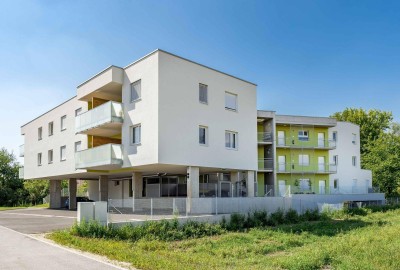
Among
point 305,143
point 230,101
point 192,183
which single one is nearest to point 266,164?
point 305,143

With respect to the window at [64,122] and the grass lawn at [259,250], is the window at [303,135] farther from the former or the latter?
the window at [64,122]

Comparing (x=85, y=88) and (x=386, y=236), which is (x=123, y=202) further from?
(x=386, y=236)

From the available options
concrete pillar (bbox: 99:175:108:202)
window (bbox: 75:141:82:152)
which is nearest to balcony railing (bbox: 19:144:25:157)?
window (bbox: 75:141:82:152)

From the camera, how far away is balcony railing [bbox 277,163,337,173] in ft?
152

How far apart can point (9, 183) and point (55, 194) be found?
2383 cm

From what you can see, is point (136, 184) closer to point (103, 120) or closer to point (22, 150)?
point (103, 120)

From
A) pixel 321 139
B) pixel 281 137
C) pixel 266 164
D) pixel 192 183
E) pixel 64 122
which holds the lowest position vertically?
pixel 192 183

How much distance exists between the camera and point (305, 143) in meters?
47.9

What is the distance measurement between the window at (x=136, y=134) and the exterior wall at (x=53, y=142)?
27.2ft

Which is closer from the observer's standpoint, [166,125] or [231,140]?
[166,125]

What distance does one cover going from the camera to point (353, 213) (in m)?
34.9

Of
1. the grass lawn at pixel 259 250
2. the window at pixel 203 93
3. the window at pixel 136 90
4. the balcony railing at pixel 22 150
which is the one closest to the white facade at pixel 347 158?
the window at pixel 203 93

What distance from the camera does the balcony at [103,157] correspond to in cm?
2709

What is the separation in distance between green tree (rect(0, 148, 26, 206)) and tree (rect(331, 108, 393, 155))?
5431 centimetres
